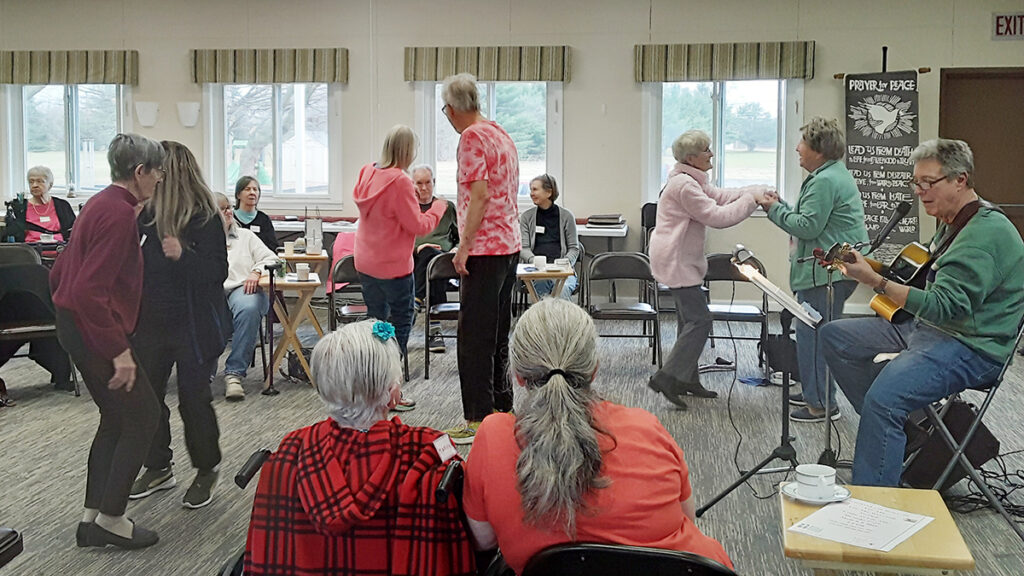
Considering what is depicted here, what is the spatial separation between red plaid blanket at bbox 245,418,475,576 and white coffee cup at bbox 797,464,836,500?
0.93 meters

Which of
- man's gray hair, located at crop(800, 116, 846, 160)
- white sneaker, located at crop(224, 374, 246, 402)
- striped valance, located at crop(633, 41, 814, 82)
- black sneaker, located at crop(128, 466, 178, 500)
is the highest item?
striped valance, located at crop(633, 41, 814, 82)

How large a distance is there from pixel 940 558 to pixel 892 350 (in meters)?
2.01

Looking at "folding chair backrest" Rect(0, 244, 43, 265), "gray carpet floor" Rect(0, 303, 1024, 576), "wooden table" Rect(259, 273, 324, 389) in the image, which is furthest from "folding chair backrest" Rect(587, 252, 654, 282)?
"folding chair backrest" Rect(0, 244, 43, 265)

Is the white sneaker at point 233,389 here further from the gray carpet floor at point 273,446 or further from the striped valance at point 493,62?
the striped valance at point 493,62

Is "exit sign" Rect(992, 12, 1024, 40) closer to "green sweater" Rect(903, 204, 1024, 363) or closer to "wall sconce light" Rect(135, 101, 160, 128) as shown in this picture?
"green sweater" Rect(903, 204, 1024, 363)

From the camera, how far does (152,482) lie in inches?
149

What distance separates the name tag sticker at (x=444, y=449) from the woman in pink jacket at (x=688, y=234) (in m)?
3.16

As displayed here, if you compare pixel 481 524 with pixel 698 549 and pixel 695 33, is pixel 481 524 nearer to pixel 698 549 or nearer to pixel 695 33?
pixel 698 549

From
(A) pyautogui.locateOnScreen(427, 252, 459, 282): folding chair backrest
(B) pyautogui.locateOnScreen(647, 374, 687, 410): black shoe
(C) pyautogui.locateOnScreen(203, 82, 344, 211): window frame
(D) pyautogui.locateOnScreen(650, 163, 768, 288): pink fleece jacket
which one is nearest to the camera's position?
(D) pyautogui.locateOnScreen(650, 163, 768, 288): pink fleece jacket

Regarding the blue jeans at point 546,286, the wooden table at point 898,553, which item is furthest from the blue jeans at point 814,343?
the blue jeans at point 546,286

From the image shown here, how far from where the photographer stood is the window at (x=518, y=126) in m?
8.91

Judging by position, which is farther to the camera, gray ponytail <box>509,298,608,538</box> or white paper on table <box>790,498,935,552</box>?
white paper on table <box>790,498,935,552</box>

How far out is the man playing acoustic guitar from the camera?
3.23 meters

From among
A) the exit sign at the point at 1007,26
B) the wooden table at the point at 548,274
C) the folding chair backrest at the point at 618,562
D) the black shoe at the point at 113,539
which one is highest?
the exit sign at the point at 1007,26
